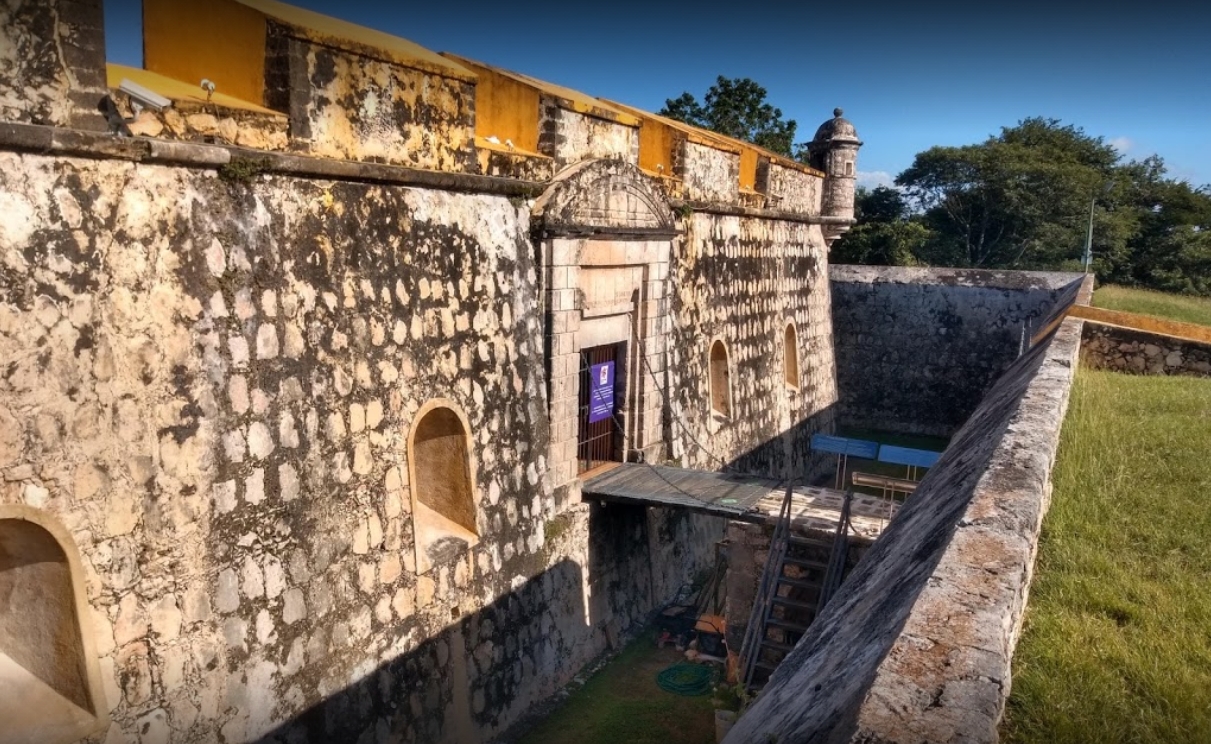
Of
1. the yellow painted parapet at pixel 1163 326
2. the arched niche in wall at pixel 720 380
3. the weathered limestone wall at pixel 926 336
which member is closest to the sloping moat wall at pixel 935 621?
the yellow painted parapet at pixel 1163 326

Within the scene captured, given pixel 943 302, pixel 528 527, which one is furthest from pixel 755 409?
pixel 943 302

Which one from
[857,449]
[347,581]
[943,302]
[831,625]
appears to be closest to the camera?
[831,625]

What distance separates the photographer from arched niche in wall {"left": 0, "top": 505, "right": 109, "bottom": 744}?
445cm

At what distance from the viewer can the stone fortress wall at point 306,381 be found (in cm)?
455

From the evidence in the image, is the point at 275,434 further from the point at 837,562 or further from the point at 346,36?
the point at 837,562

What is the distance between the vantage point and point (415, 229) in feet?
22.4

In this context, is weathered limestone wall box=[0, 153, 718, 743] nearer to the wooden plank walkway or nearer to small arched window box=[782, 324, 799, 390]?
the wooden plank walkway

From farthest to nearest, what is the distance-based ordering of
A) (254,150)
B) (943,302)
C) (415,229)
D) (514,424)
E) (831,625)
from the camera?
(943,302) < (514,424) < (415,229) < (254,150) < (831,625)

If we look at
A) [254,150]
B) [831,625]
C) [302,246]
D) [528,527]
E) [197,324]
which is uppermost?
[254,150]

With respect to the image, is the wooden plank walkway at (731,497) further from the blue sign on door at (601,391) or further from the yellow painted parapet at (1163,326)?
the yellow painted parapet at (1163,326)

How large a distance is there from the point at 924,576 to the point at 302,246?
4.21 meters

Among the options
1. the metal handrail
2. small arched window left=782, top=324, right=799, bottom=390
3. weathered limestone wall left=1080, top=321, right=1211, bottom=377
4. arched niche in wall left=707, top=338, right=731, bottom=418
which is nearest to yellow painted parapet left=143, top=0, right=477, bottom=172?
the metal handrail

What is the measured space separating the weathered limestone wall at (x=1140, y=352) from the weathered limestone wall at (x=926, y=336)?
834cm

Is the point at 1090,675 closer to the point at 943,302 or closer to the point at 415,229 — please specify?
the point at 415,229
